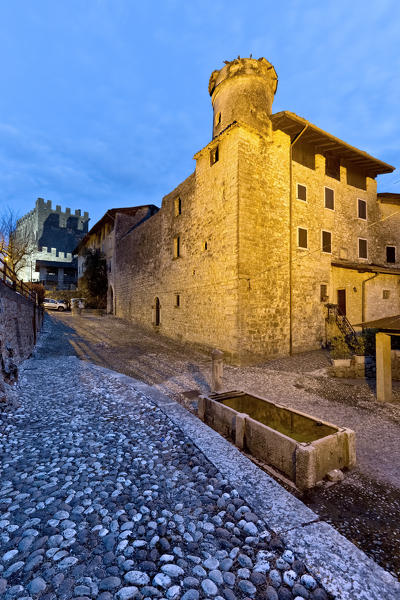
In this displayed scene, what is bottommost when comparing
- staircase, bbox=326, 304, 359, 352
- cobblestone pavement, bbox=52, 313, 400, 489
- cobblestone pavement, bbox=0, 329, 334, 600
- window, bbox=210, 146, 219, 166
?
cobblestone pavement, bbox=52, 313, 400, 489

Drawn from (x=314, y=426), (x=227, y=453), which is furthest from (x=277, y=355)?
(x=227, y=453)

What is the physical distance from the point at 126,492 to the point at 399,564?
2638 millimetres

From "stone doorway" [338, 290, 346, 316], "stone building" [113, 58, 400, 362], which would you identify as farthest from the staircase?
"stone building" [113, 58, 400, 362]

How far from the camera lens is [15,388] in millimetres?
6012

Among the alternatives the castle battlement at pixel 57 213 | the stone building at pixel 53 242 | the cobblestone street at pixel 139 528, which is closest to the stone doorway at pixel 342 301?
the cobblestone street at pixel 139 528

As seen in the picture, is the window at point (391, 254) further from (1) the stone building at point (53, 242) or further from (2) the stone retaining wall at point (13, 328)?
(1) the stone building at point (53, 242)

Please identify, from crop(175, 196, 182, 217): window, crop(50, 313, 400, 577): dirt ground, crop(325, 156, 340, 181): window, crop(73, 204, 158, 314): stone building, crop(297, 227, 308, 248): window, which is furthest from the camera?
crop(73, 204, 158, 314): stone building

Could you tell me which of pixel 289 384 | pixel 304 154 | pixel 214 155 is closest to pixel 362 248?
pixel 304 154

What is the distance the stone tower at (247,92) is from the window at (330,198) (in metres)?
4.62

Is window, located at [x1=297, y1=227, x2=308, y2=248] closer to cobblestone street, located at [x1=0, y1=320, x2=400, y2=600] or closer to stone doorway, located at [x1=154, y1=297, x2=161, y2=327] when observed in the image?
stone doorway, located at [x1=154, y1=297, x2=161, y2=327]

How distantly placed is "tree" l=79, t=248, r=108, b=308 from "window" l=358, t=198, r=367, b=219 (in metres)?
23.0

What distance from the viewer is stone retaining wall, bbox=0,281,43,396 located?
21.4 ft

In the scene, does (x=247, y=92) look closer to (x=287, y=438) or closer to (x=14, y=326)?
(x=14, y=326)

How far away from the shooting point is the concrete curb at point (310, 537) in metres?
1.87
